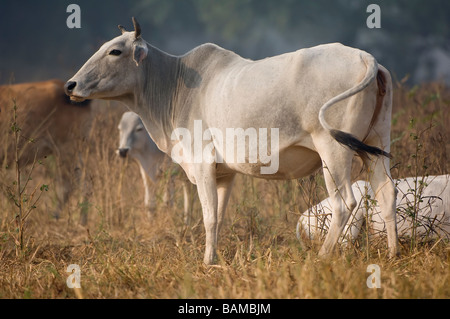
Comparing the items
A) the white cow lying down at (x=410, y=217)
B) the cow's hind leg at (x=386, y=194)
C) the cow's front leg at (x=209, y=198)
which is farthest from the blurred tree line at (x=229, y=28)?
the cow's front leg at (x=209, y=198)

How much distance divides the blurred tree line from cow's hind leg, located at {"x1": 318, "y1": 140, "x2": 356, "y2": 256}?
18.0 metres

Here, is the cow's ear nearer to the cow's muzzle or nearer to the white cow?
the white cow

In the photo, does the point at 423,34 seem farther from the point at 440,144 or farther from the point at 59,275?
the point at 59,275

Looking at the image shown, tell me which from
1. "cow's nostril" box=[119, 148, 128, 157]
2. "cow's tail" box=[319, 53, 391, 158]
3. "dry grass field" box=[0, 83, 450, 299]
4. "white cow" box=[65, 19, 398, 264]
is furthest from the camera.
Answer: "cow's nostril" box=[119, 148, 128, 157]

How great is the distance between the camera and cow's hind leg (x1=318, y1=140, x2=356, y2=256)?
13.5 ft

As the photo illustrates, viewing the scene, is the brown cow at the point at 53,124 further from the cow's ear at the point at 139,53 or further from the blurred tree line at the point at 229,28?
the blurred tree line at the point at 229,28

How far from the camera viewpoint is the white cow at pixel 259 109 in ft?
13.4

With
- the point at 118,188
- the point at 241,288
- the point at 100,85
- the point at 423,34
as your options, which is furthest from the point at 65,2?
the point at 241,288

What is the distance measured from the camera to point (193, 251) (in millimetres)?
5082

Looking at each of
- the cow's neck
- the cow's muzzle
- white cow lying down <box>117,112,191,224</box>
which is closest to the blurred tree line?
white cow lying down <box>117,112,191,224</box>

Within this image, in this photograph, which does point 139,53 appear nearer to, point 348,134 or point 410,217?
point 348,134

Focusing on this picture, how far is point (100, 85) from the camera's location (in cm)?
481

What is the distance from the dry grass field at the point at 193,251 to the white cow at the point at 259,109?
12.1 inches
